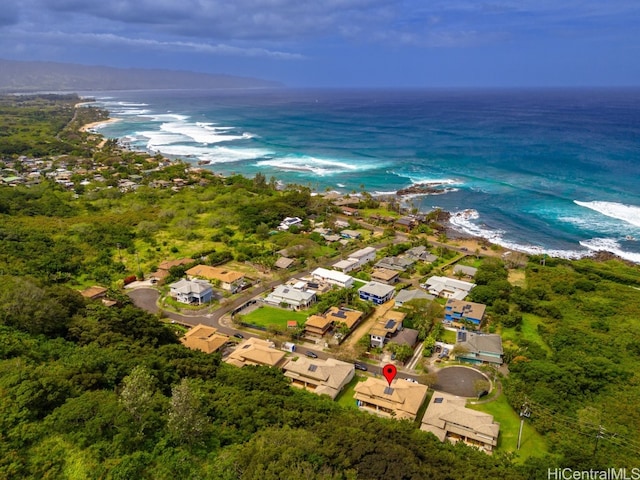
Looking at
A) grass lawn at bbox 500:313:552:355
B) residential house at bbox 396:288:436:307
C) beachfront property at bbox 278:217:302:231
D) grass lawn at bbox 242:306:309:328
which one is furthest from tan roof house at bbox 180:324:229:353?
beachfront property at bbox 278:217:302:231

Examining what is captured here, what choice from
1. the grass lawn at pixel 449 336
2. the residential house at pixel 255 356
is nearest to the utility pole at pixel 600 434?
the grass lawn at pixel 449 336

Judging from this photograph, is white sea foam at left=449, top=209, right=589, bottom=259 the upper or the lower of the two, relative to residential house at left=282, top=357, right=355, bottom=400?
upper

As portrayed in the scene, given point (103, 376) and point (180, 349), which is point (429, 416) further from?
point (103, 376)

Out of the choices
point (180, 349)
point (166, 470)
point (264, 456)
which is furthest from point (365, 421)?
point (180, 349)

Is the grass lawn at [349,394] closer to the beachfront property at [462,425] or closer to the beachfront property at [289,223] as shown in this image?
the beachfront property at [462,425]

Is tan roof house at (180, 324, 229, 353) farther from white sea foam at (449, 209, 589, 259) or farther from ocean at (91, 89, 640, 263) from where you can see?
ocean at (91, 89, 640, 263)
